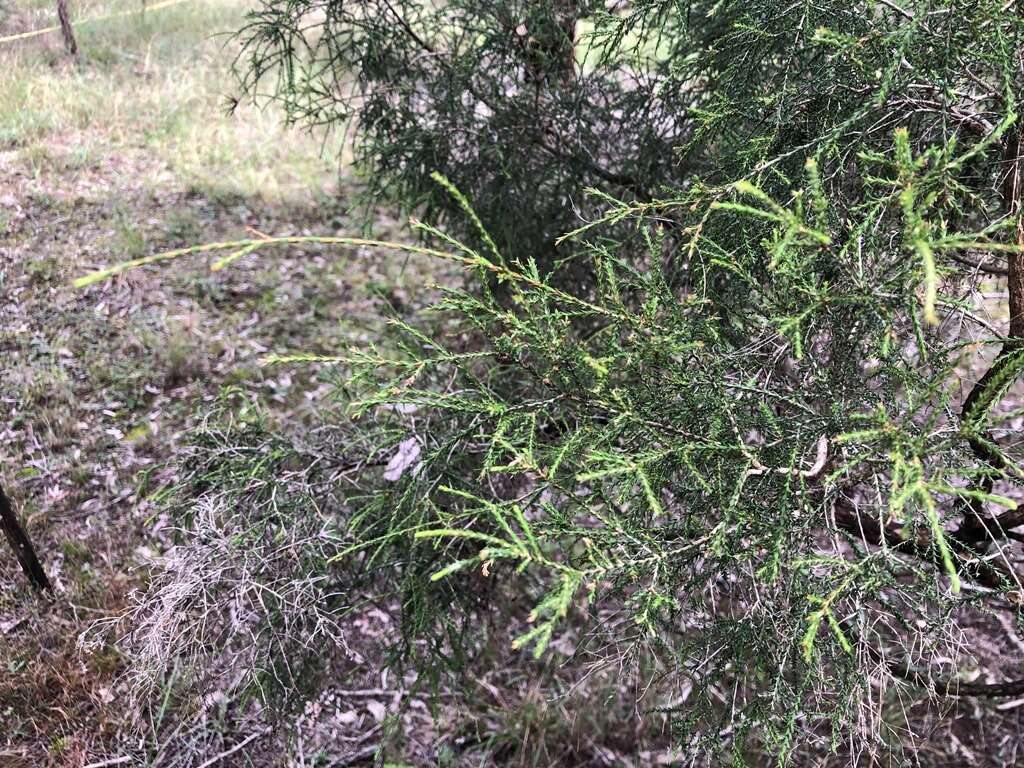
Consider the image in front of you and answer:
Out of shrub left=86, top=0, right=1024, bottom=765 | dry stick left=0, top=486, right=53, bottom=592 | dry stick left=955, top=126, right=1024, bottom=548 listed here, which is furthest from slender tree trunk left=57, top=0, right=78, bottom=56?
dry stick left=955, top=126, right=1024, bottom=548

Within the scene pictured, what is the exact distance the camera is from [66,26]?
387cm

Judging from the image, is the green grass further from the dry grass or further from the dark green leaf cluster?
the dark green leaf cluster

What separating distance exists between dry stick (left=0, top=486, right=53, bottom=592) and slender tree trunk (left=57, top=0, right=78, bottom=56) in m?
2.61

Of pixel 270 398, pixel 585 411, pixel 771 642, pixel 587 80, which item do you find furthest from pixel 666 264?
pixel 270 398

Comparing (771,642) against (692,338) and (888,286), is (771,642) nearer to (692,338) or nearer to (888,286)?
(692,338)

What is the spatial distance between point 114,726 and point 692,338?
2.87 m

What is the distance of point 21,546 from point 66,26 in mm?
2872

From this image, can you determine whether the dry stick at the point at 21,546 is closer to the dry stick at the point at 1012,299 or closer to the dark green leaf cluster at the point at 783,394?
the dark green leaf cluster at the point at 783,394

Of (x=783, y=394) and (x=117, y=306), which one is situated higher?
(x=783, y=394)

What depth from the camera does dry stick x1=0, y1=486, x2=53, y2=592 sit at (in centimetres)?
294

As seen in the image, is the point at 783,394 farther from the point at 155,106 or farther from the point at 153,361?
the point at 155,106

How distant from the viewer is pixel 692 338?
1.70 metres

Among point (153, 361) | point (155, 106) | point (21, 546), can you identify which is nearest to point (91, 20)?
point (153, 361)

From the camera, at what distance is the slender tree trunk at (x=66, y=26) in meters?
3.77
